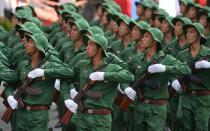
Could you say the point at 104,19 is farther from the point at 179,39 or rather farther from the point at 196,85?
the point at 196,85

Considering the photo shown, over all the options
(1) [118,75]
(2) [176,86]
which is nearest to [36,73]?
(1) [118,75]

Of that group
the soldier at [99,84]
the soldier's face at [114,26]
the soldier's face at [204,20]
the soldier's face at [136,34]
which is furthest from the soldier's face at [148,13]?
the soldier at [99,84]

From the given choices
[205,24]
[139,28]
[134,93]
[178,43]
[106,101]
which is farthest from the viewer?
[205,24]

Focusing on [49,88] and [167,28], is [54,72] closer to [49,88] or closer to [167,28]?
[49,88]

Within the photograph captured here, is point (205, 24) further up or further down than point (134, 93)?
further up

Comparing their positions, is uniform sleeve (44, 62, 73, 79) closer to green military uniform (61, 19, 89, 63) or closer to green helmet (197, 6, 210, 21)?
green military uniform (61, 19, 89, 63)

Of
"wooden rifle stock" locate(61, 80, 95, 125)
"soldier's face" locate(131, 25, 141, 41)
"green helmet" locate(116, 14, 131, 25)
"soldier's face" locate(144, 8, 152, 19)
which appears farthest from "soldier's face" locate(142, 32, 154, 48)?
"soldier's face" locate(144, 8, 152, 19)

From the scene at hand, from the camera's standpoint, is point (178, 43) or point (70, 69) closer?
point (70, 69)

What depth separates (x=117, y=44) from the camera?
16.7m

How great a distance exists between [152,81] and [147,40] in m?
0.69

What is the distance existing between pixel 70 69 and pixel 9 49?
7.30ft

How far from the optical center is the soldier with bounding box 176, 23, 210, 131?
14.9 meters

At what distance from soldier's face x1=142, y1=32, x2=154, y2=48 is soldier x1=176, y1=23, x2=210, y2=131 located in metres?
0.88

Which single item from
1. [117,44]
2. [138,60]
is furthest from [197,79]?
[117,44]
